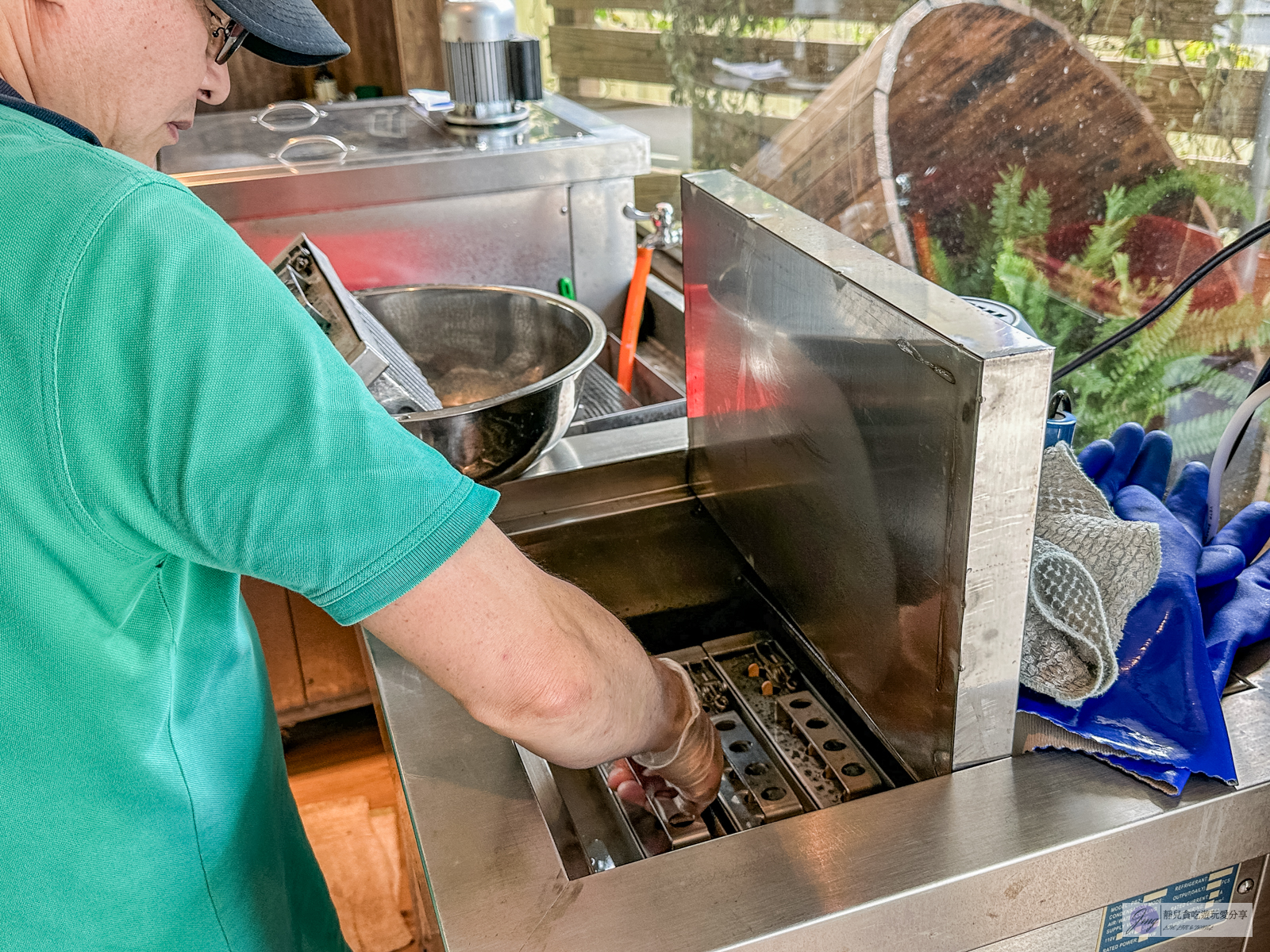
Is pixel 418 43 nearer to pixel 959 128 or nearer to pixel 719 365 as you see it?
pixel 959 128

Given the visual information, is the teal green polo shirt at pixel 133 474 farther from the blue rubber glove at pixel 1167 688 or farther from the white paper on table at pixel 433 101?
the white paper on table at pixel 433 101

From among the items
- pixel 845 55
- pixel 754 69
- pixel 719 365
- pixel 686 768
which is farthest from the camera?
pixel 754 69

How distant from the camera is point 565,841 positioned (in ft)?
2.86

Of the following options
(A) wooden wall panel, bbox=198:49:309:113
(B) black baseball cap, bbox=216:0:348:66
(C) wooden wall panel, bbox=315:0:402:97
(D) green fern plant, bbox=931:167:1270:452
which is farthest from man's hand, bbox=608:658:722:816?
(A) wooden wall panel, bbox=198:49:309:113

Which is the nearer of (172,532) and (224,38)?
(172,532)

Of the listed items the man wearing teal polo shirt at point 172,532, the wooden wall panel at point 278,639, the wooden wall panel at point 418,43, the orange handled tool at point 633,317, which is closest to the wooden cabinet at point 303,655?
the wooden wall panel at point 278,639

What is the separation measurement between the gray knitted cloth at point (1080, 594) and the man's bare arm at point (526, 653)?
32cm

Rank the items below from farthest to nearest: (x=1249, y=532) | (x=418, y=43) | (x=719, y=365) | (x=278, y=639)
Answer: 1. (x=418, y=43)
2. (x=278, y=639)
3. (x=719, y=365)
4. (x=1249, y=532)

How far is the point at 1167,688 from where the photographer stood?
85 centimetres

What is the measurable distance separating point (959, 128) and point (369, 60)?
9.43 ft

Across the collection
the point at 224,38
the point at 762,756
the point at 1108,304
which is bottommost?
the point at 762,756

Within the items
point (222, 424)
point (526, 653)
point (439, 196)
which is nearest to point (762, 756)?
point (526, 653)

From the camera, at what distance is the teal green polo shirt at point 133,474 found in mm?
568

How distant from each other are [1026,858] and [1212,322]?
85 cm
